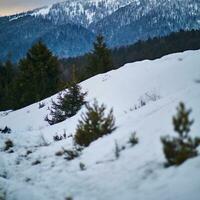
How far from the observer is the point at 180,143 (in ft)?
20.8

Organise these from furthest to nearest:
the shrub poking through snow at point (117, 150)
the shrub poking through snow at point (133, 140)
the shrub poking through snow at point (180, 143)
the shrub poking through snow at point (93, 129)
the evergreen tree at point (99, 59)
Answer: the evergreen tree at point (99, 59)
the shrub poking through snow at point (93, 129)
the shrub poking through snow at point (133, 140)
the shrub poking through snow at point (117, 150)
the shrub poking through snow at point (180, 143)

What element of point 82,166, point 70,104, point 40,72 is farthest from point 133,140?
point 40,72

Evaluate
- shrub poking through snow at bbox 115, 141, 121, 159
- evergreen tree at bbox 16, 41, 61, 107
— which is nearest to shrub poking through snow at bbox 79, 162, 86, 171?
shrub poking through snow at bbox 115, 141, 121, 159

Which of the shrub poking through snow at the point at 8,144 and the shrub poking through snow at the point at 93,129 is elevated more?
the shrub poking through snow at the point at 8,144

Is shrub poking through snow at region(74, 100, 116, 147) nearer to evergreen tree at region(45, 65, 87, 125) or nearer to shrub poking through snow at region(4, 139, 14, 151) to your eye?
shrub poking through snow at region(4, 139, 14, 151)

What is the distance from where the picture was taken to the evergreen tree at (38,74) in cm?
3772

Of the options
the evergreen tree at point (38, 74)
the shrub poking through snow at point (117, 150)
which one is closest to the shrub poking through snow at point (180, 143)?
the shrub poking through snow at point (117, 150)

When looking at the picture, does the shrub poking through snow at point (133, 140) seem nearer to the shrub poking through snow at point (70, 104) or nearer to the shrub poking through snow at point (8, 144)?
the shrub poking through snow at point (8, 144)

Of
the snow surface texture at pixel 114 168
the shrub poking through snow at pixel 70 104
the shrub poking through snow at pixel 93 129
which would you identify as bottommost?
the snow surface texture at pixel 114 168

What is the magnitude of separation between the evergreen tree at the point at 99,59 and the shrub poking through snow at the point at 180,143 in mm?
33630

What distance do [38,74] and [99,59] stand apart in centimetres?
738

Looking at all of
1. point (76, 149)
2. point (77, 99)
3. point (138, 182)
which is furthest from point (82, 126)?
point (77, 99)

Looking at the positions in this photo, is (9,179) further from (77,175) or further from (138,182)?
(138,182)

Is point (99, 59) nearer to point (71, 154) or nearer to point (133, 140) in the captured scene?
point (71, 154)
